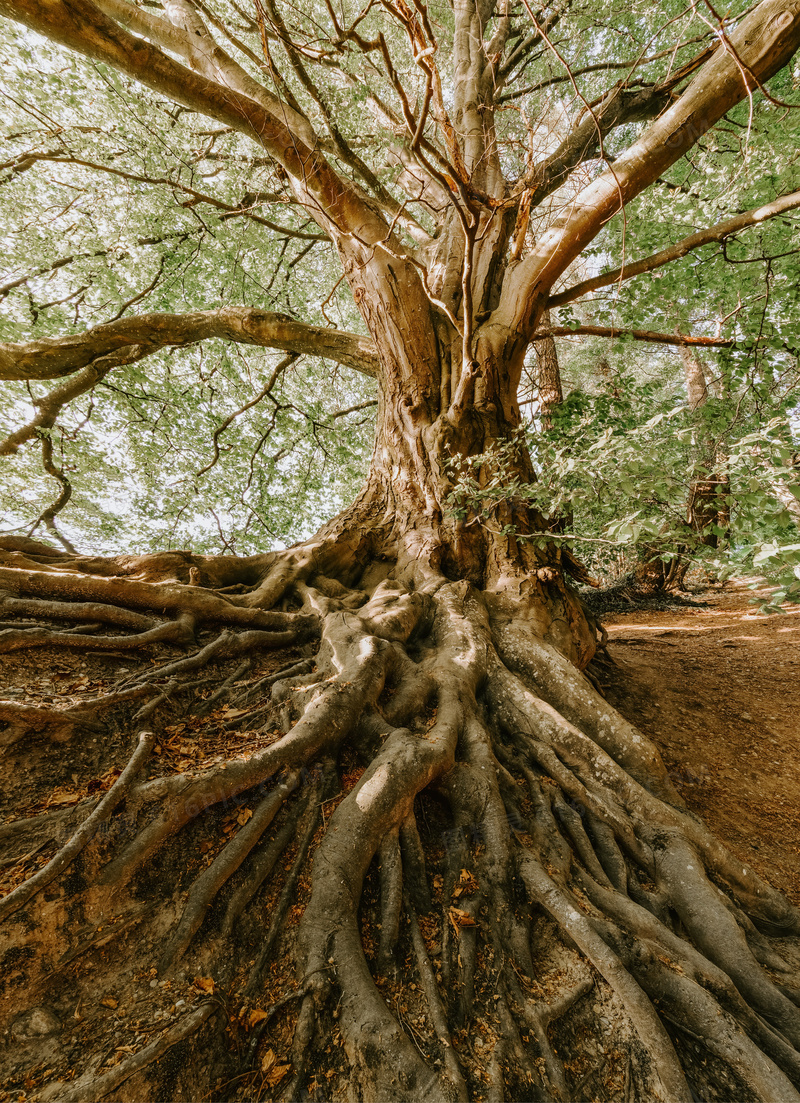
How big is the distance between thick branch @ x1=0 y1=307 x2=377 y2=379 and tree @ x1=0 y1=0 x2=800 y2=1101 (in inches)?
1.4

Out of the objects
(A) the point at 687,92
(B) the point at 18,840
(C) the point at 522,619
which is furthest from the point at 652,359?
(B) the point at 18,840

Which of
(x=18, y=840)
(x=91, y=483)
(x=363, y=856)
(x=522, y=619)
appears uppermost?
(x=91, y=483)

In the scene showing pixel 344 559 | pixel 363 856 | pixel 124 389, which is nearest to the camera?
pixel 363 856

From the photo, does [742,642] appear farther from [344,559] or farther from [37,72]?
[37,72]

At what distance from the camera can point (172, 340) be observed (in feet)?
16.8

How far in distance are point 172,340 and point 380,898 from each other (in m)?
5.66

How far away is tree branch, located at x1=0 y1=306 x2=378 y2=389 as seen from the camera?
439cm

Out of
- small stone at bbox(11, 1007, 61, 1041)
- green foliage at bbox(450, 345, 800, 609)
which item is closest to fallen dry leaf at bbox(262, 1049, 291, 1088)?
small stone at bbox(11, 1007, 61, 1041)

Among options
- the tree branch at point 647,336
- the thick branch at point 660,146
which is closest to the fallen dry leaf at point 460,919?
the thick branch at point 660,146

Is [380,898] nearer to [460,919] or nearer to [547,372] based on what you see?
[460,919]

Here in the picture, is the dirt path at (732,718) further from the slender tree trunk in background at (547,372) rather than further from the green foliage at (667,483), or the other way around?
the slender tree trunk in background at (547,372)

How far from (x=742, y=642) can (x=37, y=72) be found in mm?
11941

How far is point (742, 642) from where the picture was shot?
6457 mm

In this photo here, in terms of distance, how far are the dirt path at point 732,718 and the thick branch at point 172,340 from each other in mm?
5138
